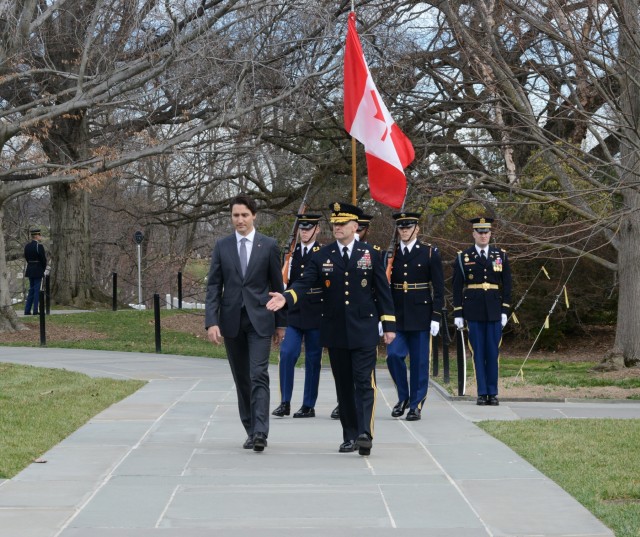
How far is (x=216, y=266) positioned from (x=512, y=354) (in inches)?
656

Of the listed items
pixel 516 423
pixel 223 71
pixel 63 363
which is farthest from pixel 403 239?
pixel 223 71

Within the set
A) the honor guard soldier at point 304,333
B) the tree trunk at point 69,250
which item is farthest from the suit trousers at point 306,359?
the tree trunk at point 69,250

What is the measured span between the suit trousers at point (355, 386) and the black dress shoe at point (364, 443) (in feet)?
0.13

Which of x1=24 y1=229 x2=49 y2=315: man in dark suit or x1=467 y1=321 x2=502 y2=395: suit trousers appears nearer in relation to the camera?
x1=467 y1=321 x2=502 y2=395: suit trousers

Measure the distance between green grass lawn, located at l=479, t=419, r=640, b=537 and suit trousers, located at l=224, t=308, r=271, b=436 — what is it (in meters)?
2.08

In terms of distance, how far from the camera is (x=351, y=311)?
362 inches

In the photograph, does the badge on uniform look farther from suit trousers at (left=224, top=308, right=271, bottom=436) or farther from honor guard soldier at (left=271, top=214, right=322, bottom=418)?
honor guard soldier at (left=271, top=214, right=322, bottom=418)

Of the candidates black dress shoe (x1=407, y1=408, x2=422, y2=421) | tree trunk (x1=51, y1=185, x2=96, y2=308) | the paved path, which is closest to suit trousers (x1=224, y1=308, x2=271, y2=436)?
the paved path

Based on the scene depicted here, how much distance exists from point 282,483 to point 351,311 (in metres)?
1.78

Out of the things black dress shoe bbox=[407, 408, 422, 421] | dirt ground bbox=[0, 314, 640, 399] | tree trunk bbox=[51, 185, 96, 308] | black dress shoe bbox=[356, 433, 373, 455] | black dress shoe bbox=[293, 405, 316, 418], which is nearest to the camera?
black dress shoe bbox=[356, 433, 373, 455]

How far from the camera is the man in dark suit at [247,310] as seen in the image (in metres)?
9.37

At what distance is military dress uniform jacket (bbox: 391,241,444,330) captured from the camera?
11.7 metres

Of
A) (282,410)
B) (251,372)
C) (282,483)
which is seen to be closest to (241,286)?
(251,372)

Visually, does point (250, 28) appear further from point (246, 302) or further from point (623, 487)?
point (623, 487)
